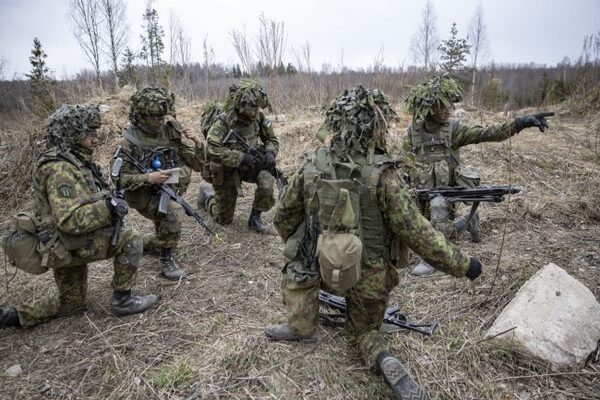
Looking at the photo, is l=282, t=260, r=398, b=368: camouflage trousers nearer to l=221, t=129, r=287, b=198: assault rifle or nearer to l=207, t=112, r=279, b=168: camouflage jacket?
l=221, t=129, r=287, b=198: assault rifle

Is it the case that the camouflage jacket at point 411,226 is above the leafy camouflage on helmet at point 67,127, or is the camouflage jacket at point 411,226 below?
below

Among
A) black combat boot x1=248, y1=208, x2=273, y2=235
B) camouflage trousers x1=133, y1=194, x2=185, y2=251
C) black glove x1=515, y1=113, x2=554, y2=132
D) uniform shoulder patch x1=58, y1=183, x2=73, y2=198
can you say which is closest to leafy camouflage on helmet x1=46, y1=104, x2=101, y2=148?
uniform shoulder patch x1=58, y1=183, x2=73, y2=198

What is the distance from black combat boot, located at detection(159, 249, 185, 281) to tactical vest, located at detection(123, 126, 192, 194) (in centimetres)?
64

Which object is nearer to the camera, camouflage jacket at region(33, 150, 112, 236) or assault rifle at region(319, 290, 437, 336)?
camouflage jacket at region(33, 150, 112, 236)

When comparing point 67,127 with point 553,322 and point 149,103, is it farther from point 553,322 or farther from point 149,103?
point 553,322

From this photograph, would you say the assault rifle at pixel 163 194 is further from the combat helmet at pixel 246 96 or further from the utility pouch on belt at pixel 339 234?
the utility pouch on belt at pixel 339 234

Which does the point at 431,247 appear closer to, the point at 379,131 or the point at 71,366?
the point at 379,131

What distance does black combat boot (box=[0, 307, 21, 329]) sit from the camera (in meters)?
2.92

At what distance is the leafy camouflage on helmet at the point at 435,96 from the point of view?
3.87m

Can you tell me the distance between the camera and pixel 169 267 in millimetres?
3859

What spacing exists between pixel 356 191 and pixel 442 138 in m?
2.25

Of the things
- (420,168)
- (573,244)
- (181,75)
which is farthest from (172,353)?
(181,75)

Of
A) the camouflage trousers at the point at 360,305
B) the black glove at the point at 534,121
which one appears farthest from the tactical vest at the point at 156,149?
the black glove at the point at 534,121

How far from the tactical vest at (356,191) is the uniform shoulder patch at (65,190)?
1.55 meters
